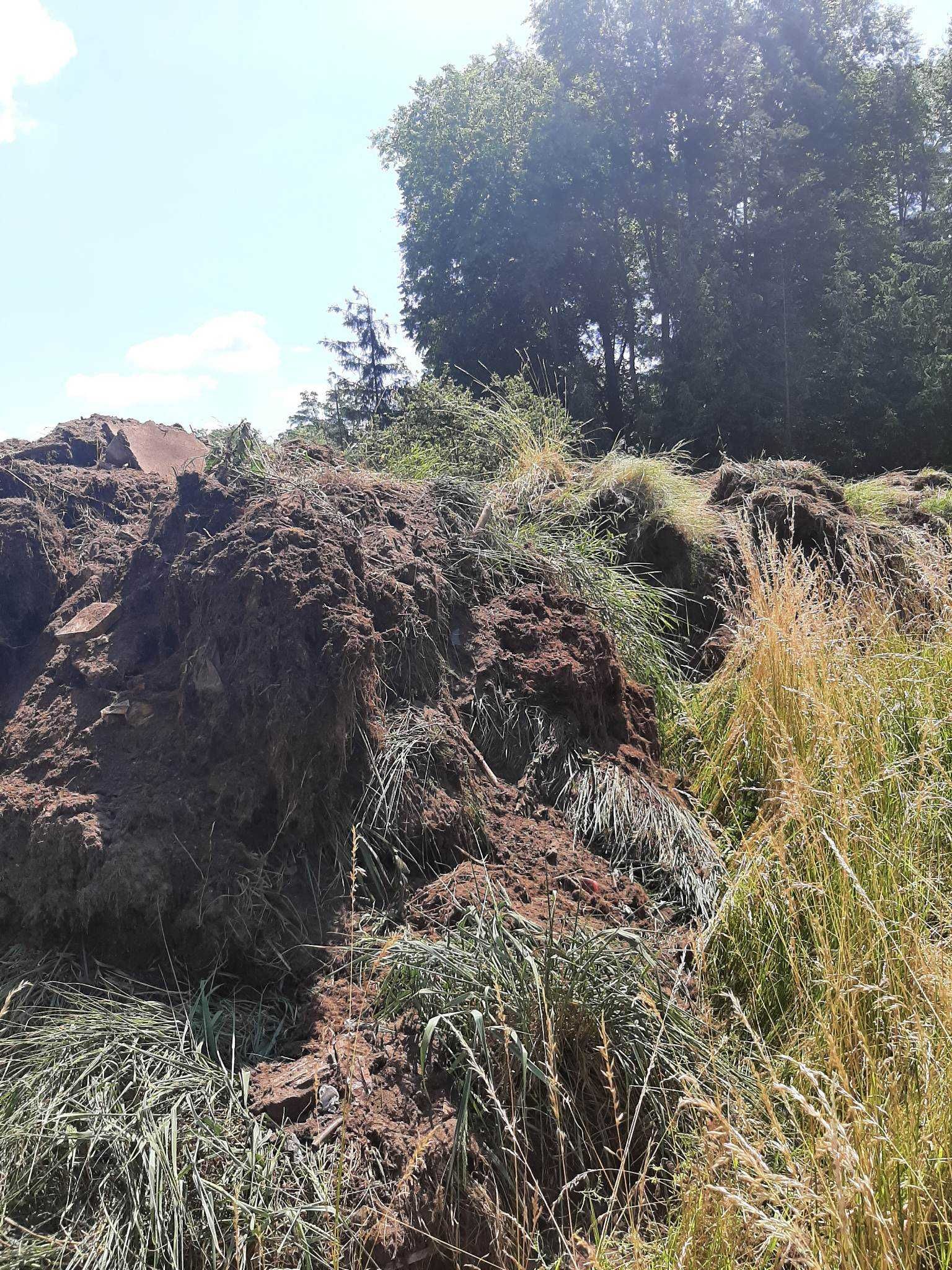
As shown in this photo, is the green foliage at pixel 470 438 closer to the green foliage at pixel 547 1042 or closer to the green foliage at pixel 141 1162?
the green foliage at pixel 547 1042

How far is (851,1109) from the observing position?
58.9 inches

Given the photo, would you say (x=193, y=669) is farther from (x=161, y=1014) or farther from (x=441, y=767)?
(x=161, y=1014)

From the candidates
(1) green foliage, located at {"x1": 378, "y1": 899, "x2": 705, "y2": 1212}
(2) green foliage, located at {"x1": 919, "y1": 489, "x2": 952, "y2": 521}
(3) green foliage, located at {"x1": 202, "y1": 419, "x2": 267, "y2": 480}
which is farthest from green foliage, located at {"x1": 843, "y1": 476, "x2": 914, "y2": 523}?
(1) green foliage, located at {"x1": 378, "y1": 899, "x2": 705, "y2": 1212}

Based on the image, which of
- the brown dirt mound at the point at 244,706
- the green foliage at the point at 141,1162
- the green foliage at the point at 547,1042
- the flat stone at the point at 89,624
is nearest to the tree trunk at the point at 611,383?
the brown dirt mound at the point at 244,706

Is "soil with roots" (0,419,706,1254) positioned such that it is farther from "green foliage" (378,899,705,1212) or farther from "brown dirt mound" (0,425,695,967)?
"green foliage" (378,899,705,1212)

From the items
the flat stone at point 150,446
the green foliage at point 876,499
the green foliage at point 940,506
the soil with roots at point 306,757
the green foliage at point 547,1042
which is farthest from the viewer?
the green foliage at point 940,506

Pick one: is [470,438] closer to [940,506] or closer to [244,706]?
[940,506]

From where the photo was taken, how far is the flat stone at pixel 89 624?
3.36 metres

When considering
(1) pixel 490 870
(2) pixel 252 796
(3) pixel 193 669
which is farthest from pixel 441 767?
(3) pixel 193 669

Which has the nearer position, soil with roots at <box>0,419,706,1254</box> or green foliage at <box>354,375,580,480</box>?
soil with roots at <box>0,419,706,1254</box>

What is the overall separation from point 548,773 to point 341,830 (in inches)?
35.0

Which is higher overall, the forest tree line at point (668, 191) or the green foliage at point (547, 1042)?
the forest tree line at point (668, 191)

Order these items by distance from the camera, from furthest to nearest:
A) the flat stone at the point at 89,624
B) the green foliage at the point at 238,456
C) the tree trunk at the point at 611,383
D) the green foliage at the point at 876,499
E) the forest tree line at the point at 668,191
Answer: the tree trunk at the point at 611,383 → the forest tree line at the point at 668,191 → the green foliage at the point at 876,499 → the green foliage at the point at 238,456 → the flat stone at the point at 89,624

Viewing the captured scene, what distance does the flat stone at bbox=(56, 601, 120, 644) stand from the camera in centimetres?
336
